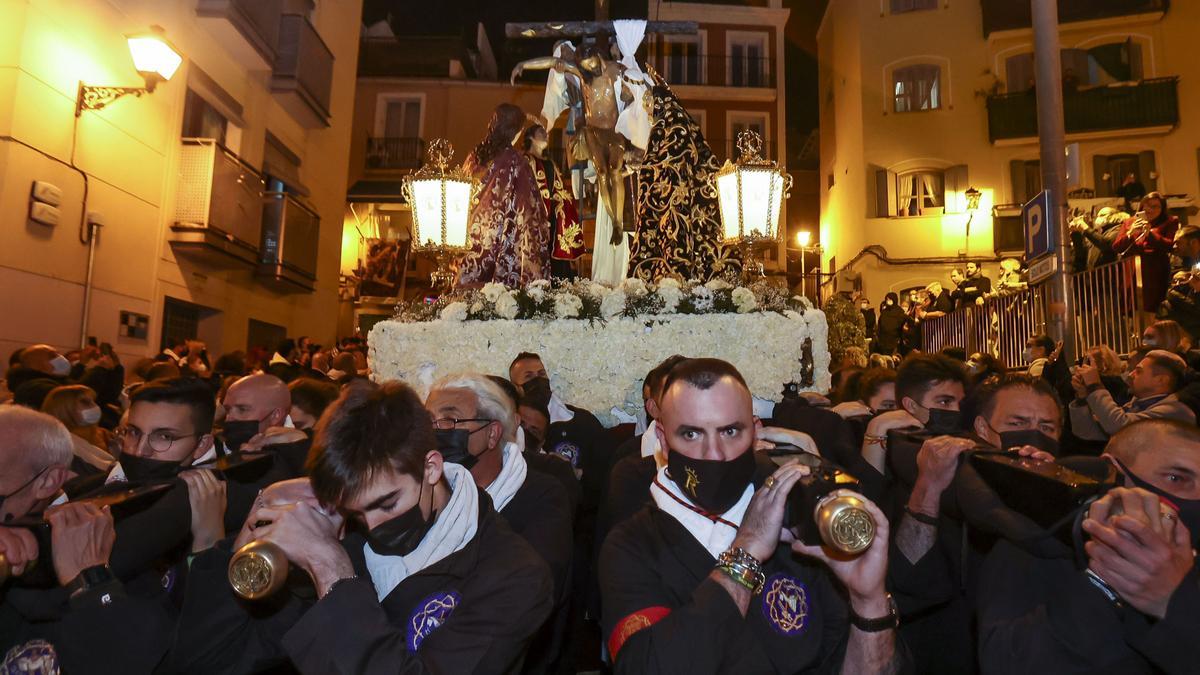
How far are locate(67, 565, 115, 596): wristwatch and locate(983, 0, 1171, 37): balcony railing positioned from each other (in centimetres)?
2525

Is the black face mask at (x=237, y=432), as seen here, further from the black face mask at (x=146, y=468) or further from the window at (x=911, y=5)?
the window at (x=911, y=5)

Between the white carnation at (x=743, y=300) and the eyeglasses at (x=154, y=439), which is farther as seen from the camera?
the white carnation at (x=743, y=300)

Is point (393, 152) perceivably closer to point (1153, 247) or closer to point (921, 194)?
point (921, 194)

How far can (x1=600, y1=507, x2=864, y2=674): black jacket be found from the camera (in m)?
1.87

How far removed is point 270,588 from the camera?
60.7 inches

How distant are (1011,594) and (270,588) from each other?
1.90m

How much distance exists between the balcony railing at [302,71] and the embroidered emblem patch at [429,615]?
14.9 meters

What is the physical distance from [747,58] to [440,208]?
24790 mm

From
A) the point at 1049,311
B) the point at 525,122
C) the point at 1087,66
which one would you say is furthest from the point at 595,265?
the point at 1087,66

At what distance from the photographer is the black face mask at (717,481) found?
86.4 inches

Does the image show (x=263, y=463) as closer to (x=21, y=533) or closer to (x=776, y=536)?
(x=21, y=533)

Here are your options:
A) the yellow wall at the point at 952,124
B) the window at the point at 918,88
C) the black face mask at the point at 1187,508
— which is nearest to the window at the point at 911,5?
the yellow wall at the point at 952,124

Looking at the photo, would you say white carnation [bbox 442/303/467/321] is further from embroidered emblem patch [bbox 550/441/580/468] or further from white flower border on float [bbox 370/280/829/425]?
embroidered emblem patch [bbox 550/441/580/468]

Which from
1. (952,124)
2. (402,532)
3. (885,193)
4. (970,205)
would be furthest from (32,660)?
(952,124)
